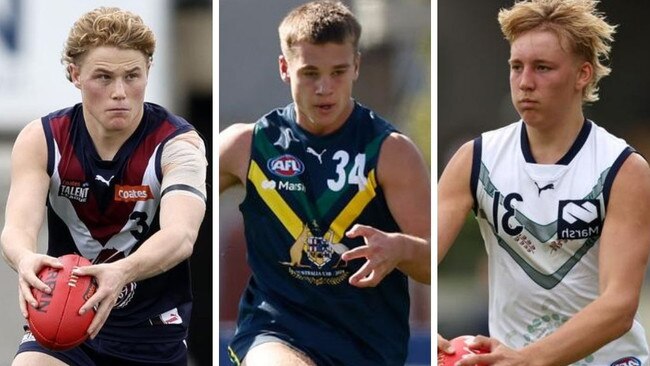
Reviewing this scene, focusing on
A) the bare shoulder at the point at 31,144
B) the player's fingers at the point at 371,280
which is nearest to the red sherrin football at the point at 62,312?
the bare shoulder at the point at 31,144

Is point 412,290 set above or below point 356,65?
below

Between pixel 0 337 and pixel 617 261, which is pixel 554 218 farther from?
pixel 0 337

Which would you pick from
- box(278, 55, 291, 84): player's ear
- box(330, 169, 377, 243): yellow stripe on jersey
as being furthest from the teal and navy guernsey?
box(278, 55, 291, 84): player's ear

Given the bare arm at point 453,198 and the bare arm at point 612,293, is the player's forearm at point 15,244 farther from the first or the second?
the bare arm at point 612,293

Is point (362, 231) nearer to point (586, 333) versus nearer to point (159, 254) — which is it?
point (159, 254)

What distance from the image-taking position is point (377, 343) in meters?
5.36

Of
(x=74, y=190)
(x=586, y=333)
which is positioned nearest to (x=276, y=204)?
(x=74, y=190)

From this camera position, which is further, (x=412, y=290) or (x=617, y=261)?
(x=412, y=290)

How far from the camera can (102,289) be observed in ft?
14.5

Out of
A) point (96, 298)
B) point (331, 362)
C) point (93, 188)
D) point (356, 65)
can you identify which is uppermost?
point (356, 65)

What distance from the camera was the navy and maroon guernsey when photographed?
503cm

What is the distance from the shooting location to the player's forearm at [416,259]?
5.23m

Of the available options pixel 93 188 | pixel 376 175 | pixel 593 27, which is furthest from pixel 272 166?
pixel 593 27

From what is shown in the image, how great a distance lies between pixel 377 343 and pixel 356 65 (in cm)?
125
